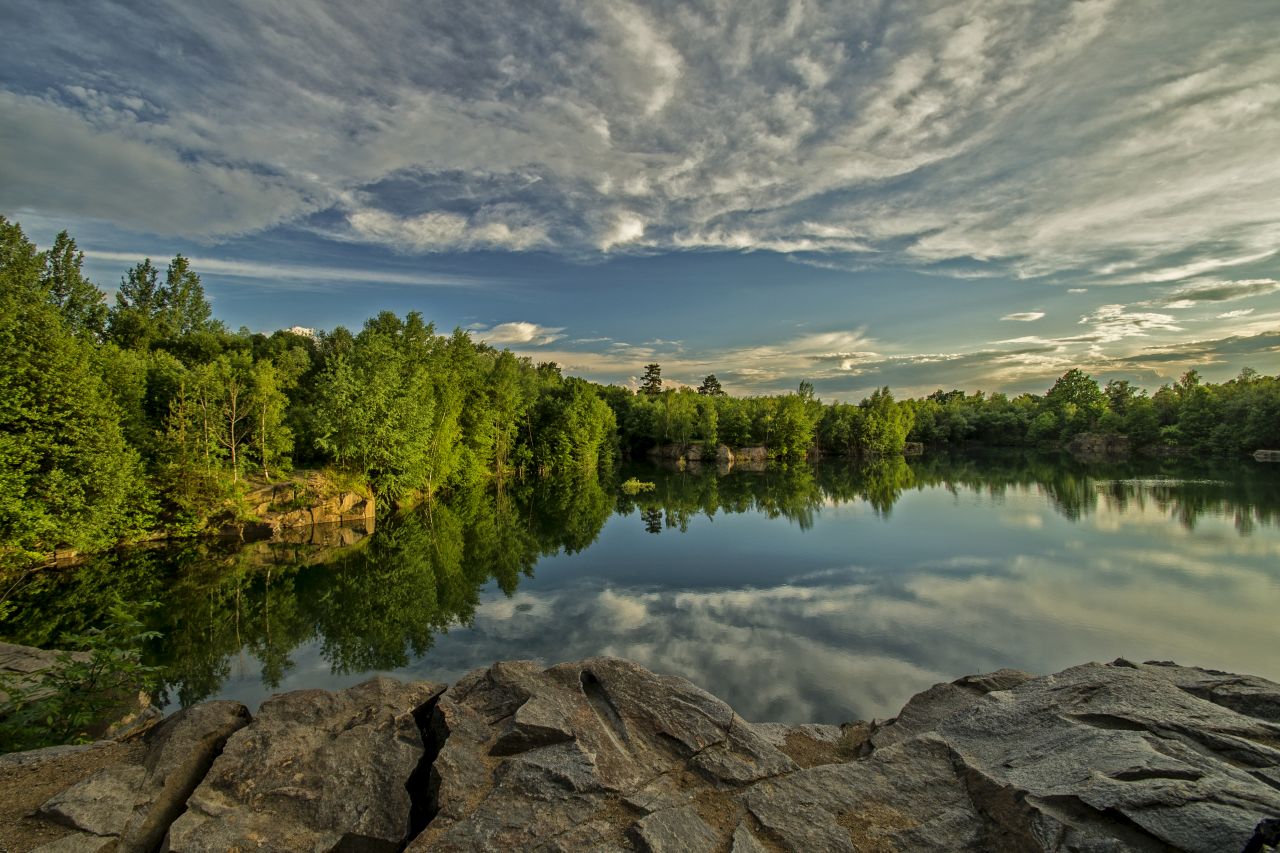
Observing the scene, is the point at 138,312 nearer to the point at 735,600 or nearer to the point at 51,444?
the point at 51,444

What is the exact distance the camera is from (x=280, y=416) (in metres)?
29.1

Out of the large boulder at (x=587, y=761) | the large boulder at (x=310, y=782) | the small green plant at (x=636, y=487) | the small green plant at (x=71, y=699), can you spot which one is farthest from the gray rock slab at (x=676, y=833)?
the small green plant at (x=636, y=487)

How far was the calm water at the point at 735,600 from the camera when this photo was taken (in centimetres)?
1264

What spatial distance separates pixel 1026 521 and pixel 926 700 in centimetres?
2721

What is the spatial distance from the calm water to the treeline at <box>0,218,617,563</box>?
288 cm

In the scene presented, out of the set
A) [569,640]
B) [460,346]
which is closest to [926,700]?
[569,640]

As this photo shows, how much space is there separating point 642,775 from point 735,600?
12.6 metres

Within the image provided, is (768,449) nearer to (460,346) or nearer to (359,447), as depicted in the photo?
(460,346)

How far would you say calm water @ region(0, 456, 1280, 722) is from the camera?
12638 millimetres

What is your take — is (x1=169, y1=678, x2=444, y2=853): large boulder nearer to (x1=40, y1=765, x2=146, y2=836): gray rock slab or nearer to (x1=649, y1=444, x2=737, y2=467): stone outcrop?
(x1=40, y1=765, x2=146, y2=836): gray rock slab

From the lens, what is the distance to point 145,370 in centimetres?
2862

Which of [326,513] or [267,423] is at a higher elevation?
[267,423]

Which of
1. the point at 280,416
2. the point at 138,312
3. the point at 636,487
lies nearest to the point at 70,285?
the point at 138,312

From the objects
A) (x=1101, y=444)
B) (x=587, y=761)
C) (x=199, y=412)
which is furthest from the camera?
(x=1101, y=444)
